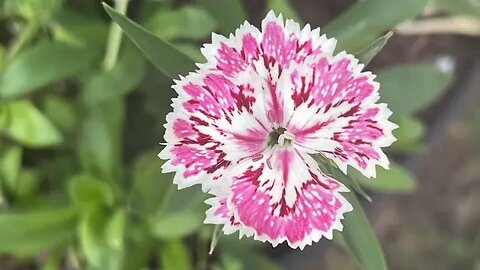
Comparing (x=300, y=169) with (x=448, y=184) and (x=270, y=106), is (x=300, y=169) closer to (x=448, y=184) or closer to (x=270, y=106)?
(x=270, y=106)

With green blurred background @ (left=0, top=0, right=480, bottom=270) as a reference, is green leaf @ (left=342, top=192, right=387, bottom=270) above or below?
below

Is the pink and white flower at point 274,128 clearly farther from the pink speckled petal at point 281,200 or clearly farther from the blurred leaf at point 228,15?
the blurred leaf at point 228,15

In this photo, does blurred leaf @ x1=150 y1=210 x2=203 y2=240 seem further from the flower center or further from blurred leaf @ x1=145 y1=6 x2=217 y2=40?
the flower center

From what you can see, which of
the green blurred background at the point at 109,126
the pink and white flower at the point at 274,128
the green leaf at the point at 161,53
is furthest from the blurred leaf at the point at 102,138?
the pink and white flower at the point at 274,128

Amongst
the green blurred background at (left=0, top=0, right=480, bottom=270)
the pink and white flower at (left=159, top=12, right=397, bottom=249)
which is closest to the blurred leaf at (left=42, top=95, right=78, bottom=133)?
the green blurred background at (left=0, top=0, right=480, bottom=270)

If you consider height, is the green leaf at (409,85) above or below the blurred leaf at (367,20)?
above

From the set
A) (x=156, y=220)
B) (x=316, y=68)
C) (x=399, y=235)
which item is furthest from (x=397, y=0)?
(x=399, y=235)
